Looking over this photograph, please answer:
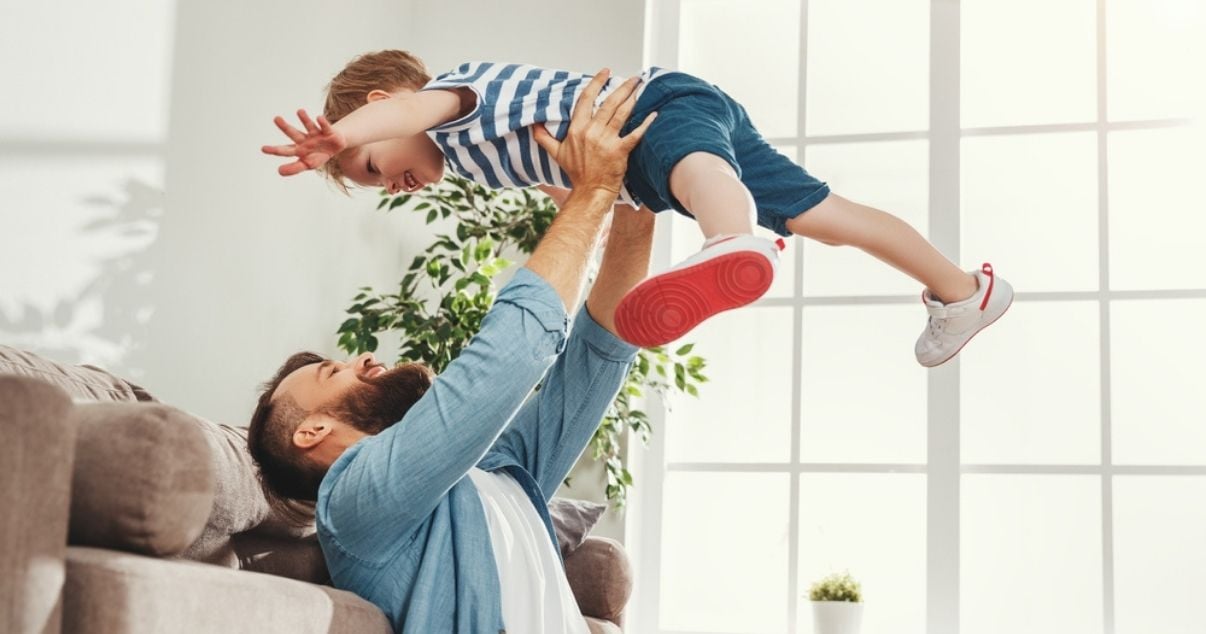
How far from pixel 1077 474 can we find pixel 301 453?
2.72 metres

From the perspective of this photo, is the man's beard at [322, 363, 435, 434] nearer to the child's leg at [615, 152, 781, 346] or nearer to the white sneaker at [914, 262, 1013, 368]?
the child's leg at [615, 152, 781, 346]

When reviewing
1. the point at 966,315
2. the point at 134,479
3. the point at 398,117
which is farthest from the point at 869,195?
the point at 134,479

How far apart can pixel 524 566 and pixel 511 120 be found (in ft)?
2.13

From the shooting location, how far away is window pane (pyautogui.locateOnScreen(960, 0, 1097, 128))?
388 cm

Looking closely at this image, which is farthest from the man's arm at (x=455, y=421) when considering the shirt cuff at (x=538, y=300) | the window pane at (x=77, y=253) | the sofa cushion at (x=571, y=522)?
the window pane at (x=77, y=253)

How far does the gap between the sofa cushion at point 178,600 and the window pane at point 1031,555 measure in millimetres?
2826

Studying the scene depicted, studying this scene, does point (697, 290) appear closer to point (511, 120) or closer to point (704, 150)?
point (704, 150)

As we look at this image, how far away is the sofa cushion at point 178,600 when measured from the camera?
2.97ft

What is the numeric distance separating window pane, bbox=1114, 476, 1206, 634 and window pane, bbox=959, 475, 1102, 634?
73 millimetres

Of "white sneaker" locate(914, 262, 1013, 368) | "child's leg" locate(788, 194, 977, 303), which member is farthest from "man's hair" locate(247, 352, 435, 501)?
"white sneaker" locate(914, 262, 1013, 368)

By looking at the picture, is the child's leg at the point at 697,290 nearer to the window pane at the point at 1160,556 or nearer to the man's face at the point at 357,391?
the man's face at the point at 357,391

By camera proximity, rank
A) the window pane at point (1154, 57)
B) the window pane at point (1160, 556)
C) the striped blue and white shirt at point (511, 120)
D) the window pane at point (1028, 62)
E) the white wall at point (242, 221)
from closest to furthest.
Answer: the striped blue and white shirt at point (511, 120)
the white wall at point (242, 221)
the window pane at point (1160, 556)
the window pane at point (1154, 57)
the window pane at point (1028, 62)

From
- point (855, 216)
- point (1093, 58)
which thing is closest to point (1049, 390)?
point (1093, 58)

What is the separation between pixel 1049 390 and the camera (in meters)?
3.70
